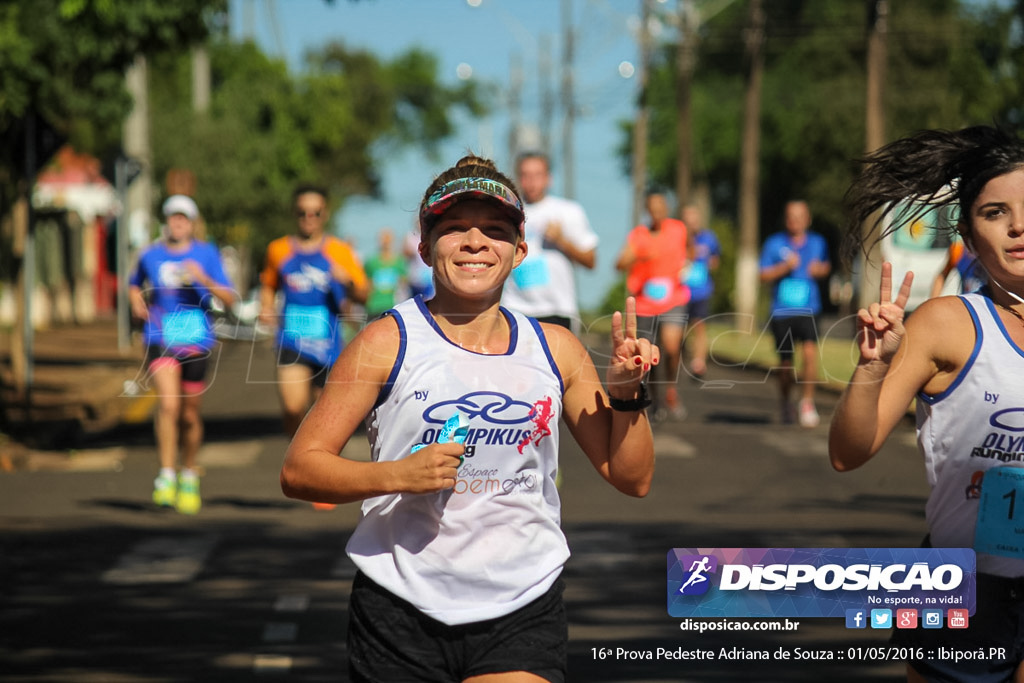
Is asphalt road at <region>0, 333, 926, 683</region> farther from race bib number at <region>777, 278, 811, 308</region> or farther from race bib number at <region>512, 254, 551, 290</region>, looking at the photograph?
race bib number at <region>512, 254, 551, 290</region>

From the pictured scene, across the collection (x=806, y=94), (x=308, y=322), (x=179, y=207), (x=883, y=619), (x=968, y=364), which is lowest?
(x=883, y=619)

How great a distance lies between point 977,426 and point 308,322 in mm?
7069

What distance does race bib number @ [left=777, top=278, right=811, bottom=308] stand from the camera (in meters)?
15.5

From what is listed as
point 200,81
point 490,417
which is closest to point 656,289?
point 490,417

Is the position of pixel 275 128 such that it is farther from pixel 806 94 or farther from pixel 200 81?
pixel 806 94

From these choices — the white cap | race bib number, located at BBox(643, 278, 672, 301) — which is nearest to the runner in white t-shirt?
the white cap

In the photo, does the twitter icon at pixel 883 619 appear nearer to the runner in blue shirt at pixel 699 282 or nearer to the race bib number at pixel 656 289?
the race bib number at pixel 656 289

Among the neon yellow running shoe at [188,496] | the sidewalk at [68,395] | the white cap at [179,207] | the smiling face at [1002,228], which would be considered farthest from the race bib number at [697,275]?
the smiling face at [1002,228]

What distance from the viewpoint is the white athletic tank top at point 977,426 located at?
3881mm

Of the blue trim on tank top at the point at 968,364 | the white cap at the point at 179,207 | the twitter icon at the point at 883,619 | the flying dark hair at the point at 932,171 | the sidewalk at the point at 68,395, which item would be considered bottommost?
the sidewalk at the point at 68,395

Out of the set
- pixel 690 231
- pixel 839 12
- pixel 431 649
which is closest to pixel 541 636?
pixel 431 649

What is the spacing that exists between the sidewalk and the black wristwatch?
25.8 ft

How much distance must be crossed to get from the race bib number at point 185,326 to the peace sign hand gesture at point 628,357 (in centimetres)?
704

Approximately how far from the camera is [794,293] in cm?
1552
